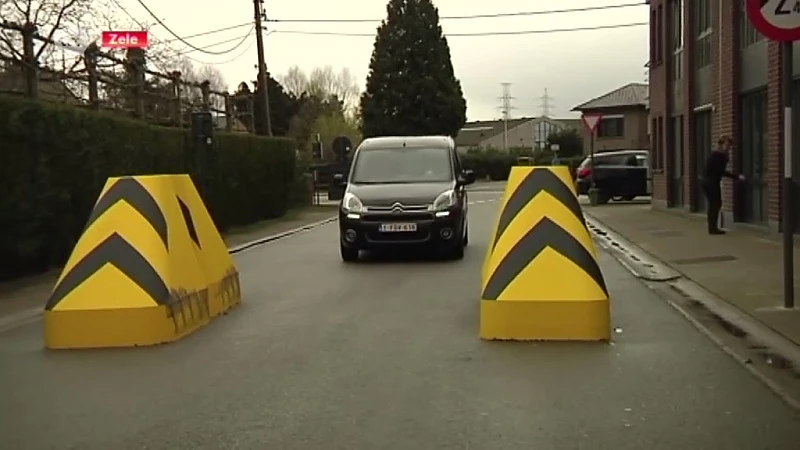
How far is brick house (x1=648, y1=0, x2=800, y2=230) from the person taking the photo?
1886 cm

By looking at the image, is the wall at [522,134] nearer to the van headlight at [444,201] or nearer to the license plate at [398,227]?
the van headlight at [444,201]

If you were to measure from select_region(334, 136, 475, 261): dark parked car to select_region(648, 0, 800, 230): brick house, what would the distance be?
211 inches

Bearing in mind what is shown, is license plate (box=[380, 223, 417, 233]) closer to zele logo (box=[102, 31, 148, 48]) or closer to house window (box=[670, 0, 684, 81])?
house window (box=[670, 0, 684, 81])

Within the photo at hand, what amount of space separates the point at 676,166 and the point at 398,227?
1427 cm

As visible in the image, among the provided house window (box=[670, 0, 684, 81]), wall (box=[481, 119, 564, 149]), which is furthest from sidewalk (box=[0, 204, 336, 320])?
wall (box=[481, 119, 564, 149])

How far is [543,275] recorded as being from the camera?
957 cm

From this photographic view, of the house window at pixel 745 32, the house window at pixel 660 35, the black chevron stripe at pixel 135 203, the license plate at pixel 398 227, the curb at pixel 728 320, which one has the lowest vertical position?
the curb at pixel 728 320

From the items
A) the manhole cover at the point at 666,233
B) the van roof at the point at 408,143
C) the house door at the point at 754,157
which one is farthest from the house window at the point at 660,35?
the van roof at the point at 408,143

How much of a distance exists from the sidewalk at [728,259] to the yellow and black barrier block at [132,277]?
5.37 m

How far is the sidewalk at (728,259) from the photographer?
1105 cm

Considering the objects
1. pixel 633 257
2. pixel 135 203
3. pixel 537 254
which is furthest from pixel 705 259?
pixel 135 203

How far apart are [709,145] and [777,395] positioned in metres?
18.2

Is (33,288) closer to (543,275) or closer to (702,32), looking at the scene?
(543,275)

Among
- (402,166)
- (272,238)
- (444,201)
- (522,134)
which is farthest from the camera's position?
(522,134)
